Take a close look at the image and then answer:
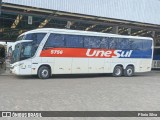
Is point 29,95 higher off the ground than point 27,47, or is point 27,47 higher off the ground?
point 27,47

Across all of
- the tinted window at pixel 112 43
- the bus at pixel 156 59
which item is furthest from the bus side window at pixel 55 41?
the bus at pixel 156 59

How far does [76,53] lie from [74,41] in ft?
2.57

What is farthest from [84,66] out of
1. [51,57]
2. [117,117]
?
[117,117]

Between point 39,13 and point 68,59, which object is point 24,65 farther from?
point 39,13

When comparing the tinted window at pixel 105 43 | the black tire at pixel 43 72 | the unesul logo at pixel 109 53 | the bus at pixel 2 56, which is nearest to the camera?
the black tire at pixel 43 72

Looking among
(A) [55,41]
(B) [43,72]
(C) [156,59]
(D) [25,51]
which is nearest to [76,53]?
(A) [55,41]

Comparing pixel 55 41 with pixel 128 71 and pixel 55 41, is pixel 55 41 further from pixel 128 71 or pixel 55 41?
pixel 128 71

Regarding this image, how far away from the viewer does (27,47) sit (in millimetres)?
18531

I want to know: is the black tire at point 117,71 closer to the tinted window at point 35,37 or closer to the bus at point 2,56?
the tinted window at point 35,37

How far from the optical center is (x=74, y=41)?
20078 mm

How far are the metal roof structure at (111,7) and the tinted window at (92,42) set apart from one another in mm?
4570

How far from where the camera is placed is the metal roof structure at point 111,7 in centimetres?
2363

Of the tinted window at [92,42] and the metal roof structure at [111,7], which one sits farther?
the metal roof structure at [111,7]

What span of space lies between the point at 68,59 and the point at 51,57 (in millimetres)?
1301
